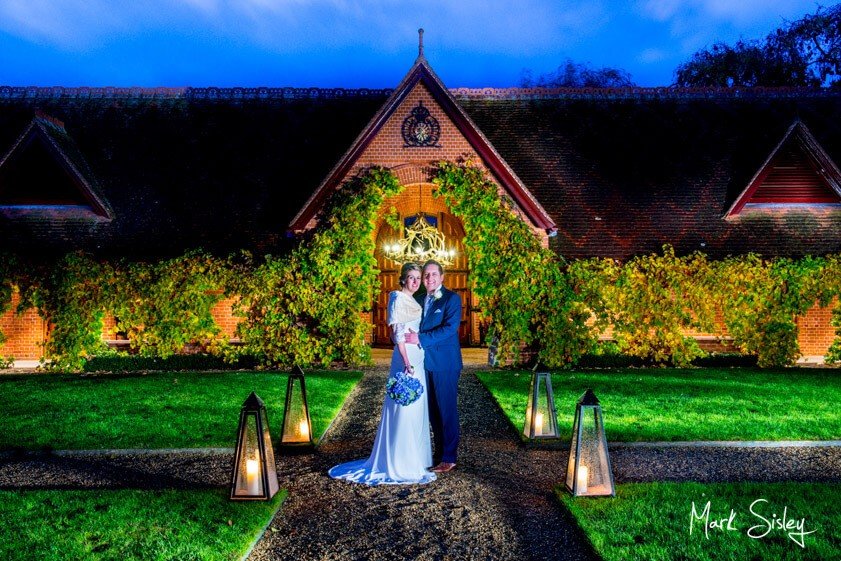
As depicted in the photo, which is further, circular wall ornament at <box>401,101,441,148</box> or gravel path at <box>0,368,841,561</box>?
circular wall ornament at <box>401,101,441,148</box>

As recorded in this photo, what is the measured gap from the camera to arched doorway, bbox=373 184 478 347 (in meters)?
17.4

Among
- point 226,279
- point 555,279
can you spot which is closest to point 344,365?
point 226,279

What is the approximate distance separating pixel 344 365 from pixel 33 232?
810 centimetres

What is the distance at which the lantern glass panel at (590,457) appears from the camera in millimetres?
5492

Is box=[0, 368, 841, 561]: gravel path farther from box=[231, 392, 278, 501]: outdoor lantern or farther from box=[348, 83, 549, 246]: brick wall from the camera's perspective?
box=[348, 83, 549, 246]: brick wall

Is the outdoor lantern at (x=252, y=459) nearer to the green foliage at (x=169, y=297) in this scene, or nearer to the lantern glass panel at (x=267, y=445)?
the lantern glass panel at (x=267, y=445)

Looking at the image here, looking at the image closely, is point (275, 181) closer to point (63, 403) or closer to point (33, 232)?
point (33, 232)

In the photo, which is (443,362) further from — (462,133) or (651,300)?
(462,133)

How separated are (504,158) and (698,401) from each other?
880cm

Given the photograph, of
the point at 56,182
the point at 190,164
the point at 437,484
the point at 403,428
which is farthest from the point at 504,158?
the point at 437,484

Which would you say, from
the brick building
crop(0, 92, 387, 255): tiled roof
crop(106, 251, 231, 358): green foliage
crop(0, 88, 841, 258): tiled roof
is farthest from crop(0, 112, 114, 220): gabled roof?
crop(106, 251, 231, 358): green foliage

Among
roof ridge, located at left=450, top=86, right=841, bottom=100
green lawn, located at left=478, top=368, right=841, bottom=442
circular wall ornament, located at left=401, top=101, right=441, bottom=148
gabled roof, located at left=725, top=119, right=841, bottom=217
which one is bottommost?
green lawn, located at left=478, top=368, right=841, bottom=442

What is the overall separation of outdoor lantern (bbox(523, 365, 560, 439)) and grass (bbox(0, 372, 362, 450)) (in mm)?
2589

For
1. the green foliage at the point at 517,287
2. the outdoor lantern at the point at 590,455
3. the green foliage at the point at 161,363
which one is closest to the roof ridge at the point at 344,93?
the green foliage at the point at 517,287
